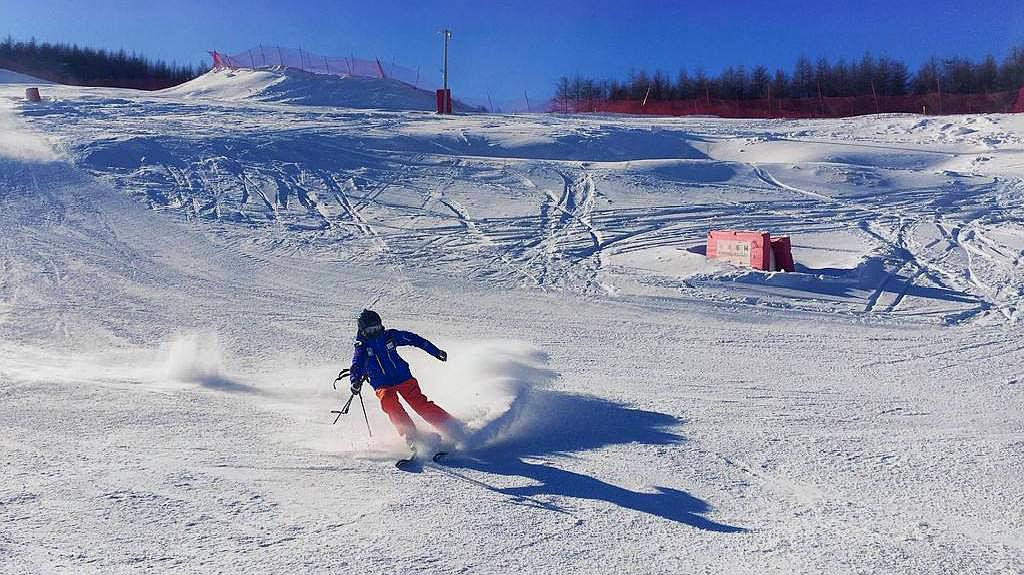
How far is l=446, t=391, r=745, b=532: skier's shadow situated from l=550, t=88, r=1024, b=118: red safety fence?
36308 mm

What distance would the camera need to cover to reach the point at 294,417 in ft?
24.9

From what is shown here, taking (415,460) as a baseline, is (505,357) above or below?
above

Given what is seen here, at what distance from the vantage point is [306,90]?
4116 centimetres

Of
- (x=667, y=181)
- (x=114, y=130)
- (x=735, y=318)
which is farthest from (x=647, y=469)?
(x=114, y=130)

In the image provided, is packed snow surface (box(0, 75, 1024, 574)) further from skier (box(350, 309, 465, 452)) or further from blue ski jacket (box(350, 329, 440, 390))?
blue ski jacket (box(350, 329, 440, 390))

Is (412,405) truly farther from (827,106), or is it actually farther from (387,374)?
(827,106)

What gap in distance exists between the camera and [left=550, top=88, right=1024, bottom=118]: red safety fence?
129 feet

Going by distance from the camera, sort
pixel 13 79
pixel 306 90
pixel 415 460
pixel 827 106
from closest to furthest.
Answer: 1. pixel 415 460
2. pixel 306 90
3. pixel 827 106
4. pixel 13 79

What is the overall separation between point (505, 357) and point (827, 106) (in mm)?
39034

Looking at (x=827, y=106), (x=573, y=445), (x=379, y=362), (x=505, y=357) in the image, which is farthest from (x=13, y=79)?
(x=573, y=445)

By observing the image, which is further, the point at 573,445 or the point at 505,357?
the point at 505,357

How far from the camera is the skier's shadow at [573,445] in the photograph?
18.0 feet

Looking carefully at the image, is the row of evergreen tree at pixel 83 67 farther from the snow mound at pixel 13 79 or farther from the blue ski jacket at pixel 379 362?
the blue ski jacket at pixel 379 362

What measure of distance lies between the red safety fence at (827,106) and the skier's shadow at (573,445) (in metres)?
36.3
